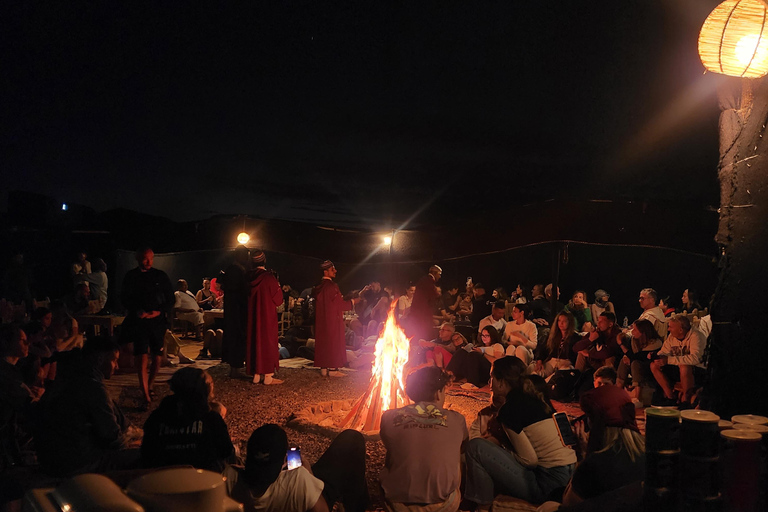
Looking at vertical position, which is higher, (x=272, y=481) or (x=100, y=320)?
(x=100, y=320)

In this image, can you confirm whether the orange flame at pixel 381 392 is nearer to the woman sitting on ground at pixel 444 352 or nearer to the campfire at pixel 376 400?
the campfire at pixel 376 400

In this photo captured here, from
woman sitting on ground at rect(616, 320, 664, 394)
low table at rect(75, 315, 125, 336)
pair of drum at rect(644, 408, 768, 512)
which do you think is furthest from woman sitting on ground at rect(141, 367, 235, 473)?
low table at rect(75, 315, 125, 336)

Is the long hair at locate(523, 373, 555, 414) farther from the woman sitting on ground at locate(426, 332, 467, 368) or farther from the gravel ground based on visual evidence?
the woman sitting on ground at locate(426, 332, 467, 368)

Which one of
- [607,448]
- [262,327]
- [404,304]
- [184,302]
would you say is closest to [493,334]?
[262,327]

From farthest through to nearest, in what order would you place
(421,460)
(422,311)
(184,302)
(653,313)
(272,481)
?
(184,302) → (422,311) → (653,313) → (421,460) → (272,481)

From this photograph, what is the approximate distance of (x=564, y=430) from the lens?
4078mm

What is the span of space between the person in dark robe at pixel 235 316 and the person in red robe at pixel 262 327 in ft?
0.94

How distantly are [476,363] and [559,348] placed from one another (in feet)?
4.26

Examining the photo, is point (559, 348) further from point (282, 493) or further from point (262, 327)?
point (282, 493)

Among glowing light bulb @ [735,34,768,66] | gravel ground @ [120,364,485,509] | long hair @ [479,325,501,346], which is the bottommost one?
gravel ground @ [120,364,485,509]

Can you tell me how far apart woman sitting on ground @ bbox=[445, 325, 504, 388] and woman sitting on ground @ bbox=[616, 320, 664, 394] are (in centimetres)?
191

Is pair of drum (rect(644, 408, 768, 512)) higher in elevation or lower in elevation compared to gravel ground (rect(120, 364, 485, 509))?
higher

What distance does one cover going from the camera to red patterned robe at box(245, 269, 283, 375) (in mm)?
9188

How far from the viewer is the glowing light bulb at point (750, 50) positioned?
135 inches
